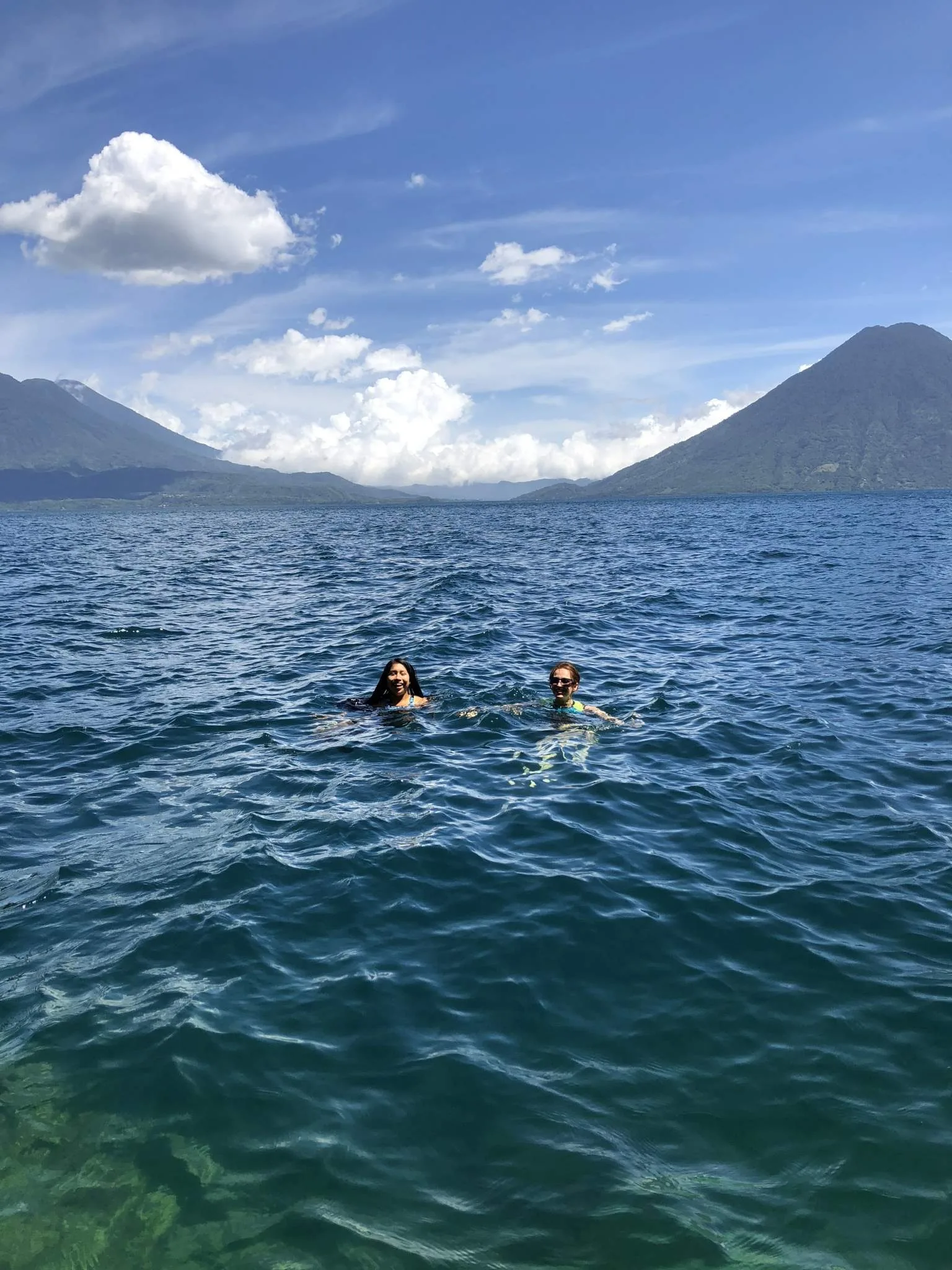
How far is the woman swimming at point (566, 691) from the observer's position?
16828 mm

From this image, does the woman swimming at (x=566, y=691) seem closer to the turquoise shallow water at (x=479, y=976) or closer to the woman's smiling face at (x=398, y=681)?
the turquoise shallow water at (x=479, y=976)

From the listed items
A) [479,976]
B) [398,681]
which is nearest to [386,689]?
[398,681]

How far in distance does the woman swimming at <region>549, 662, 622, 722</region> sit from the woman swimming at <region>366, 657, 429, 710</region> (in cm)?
309

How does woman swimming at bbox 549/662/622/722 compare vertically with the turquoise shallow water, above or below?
above

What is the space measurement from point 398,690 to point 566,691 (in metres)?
3.62

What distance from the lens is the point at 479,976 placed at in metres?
8.31

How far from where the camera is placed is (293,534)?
104438mm

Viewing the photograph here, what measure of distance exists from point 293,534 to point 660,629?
82316 mm

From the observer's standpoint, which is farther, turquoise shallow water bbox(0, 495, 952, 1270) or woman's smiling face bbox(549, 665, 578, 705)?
woman's smiling face bbox(549, 665, 578, 705)

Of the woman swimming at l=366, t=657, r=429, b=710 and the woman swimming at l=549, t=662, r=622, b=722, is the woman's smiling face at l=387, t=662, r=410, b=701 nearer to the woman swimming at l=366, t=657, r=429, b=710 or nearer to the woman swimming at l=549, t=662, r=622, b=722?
the woman swimming at l=366, t=657, r=429, b=710

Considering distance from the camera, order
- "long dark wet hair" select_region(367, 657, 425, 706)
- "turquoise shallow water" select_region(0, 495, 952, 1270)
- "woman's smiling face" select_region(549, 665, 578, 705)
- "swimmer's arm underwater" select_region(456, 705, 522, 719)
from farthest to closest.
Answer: "swimmer's arm underwater" select_region(456, 705, 522, 719)
"long dark wet hair" select_region(367, 657, 425, 706)
"woman's smiling face" select_region(549, 665, 578, 705)
"turquoise shallow water" select_region(0, 495, 952, 1270)

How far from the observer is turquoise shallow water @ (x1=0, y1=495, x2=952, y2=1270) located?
18.3ft

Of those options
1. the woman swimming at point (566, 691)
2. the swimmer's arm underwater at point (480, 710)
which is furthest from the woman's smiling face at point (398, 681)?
the woman swimming at point (566, 691)

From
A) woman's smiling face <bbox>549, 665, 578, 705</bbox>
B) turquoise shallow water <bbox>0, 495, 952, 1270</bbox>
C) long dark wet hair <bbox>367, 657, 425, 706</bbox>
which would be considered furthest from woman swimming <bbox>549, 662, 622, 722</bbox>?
long dark wet hair <bbox>367, 657, 425, 706</bbox>
